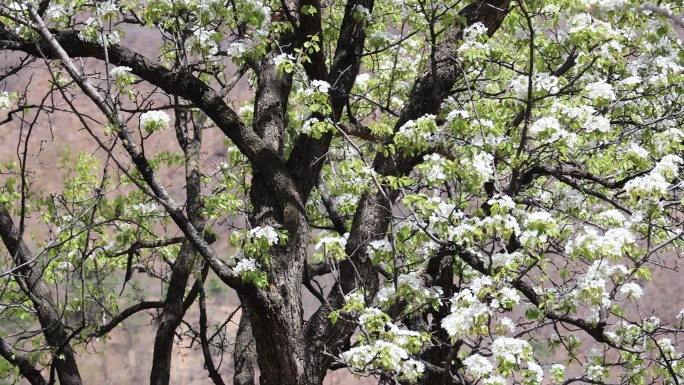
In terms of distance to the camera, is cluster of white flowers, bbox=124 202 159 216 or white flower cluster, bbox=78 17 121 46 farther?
cluster of white flowers, bbox=124 202 159 216

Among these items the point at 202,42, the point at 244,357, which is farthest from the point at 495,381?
the point at 244,357

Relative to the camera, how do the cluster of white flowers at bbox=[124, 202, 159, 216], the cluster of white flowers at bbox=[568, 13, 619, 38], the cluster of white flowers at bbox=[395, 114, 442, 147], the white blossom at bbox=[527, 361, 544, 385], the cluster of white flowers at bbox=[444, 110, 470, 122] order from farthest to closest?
1. the cluster of white flowers at bbox=[124, 202, 159, 216]
2. the cluster of white flowers at bbox=[395, 114, 442, 147]
3. the cluster of white flowers at bbox=[444, 110, 470, 122]
4. the cluster of white flowers at bbox=[568, 13, 619, 38]
5. the white blossom at bbox=[527, 361, 544, 385]

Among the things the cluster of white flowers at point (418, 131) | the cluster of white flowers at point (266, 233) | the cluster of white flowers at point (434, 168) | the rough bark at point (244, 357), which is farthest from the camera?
the rough bark at point (244, 357)

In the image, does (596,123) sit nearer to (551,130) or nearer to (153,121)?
(551,130)

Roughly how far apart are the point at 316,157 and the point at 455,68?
1.25 metres

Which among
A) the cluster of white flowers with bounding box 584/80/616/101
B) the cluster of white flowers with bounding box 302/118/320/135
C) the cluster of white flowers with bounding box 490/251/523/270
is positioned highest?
the cluster of white flowers with bounding box 302/118/320/135

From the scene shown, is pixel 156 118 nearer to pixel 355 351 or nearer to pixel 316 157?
pixel 316 157

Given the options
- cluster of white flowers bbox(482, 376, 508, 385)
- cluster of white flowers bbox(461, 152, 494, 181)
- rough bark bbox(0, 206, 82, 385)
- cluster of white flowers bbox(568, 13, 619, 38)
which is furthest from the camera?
rough bark bbox(0, 206, 82, 385)

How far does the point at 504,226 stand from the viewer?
439cm

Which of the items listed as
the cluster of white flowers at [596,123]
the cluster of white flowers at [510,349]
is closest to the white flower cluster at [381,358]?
the cluster of white flowers at [510,349]

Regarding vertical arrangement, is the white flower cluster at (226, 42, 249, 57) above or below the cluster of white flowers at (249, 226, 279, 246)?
above

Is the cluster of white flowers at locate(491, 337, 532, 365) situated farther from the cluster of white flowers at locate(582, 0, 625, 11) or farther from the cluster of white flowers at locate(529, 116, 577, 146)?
the cluster of white flowers at locate(582, 0, 625, 11)

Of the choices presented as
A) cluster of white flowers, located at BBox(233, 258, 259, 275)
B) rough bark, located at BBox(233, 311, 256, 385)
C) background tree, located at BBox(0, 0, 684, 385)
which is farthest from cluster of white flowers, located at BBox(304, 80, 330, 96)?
rough bark, located at BBox(233, 311, 256, 385)

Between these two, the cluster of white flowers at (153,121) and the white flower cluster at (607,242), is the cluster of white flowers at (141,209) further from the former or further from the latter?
the white flower cluster at (607,242)
